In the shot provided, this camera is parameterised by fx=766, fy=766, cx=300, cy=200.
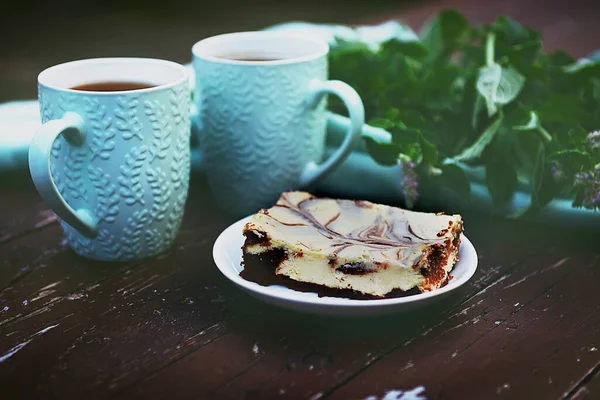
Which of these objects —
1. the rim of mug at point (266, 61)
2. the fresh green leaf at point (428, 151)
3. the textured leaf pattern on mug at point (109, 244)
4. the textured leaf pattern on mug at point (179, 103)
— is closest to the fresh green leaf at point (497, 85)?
the fresh green leaf at point (428, 151)

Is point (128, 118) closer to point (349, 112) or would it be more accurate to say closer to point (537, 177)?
point (349, 112)

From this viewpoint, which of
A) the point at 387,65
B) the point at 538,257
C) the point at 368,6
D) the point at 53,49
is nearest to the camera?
the point at 538,257

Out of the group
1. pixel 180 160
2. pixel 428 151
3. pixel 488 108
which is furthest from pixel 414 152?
pixel 180 160

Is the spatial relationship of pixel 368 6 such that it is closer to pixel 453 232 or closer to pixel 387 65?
pixel 387 65

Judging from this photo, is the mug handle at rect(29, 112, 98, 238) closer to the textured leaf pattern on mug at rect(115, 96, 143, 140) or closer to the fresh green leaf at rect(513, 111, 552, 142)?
the textured leaf pattern on mug at rect(115, 96, 143, 140)

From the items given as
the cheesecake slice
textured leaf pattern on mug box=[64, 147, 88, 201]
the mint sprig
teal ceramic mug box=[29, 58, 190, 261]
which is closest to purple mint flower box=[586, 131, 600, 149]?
the mint sprig

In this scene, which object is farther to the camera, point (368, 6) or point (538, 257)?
point (368, 6)

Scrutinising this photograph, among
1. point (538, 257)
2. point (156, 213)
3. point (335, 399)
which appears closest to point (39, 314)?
point (156, 213)
